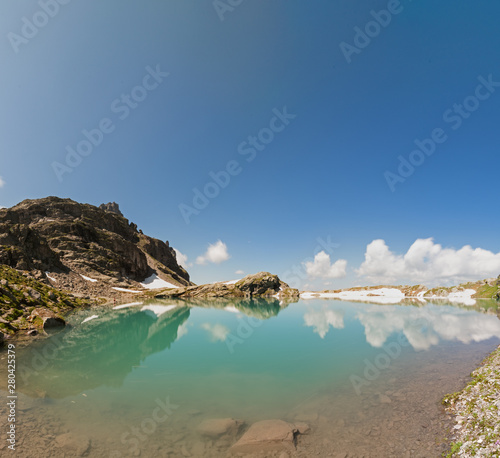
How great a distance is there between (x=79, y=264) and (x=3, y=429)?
5928 inches

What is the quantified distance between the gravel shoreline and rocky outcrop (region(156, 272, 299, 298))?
129 meters

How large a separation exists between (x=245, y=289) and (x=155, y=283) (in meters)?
84.4

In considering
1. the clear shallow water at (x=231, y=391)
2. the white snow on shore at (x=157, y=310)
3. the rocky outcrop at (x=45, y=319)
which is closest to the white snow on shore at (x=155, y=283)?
the white snow on shore at (x=157, y=310)

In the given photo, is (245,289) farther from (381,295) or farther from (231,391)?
(231,391)

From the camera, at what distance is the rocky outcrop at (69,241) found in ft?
325

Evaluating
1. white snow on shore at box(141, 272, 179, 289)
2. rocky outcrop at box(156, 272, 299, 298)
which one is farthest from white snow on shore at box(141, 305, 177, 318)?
white snow on shore at box(141, 272, 179, 289)

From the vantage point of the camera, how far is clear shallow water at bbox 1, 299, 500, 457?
33.5 ft

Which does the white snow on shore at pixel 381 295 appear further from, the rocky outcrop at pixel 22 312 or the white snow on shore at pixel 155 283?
the rocky outcrop at pixel 22 312

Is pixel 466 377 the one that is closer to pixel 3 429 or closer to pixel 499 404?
pixel 499 404

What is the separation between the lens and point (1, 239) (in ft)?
293

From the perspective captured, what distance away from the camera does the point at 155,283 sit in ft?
602

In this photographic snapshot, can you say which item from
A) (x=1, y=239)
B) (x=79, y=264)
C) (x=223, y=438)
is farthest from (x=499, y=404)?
(x=79, y=264)

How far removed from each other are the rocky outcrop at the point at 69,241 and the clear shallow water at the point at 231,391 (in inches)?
3276

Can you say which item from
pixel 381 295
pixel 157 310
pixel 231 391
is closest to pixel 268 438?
pixel 231 391
